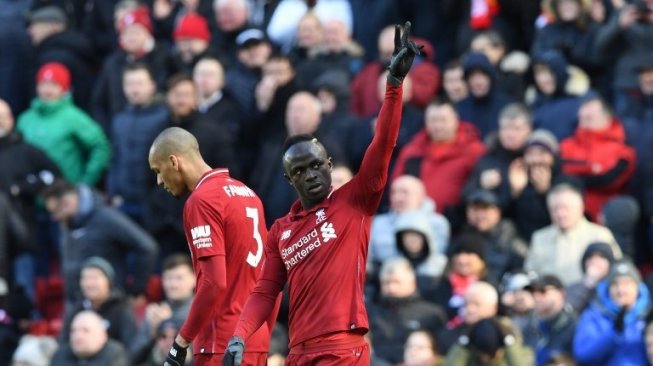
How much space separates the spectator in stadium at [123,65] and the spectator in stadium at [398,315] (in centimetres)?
507

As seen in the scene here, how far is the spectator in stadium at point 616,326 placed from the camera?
13859mm

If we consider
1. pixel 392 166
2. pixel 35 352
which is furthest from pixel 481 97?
pixel 35 352

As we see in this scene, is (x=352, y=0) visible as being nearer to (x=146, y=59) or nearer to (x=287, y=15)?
(x=287, y=15)

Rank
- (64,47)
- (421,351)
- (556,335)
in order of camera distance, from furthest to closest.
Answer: (64,47)
(421,351)
(556,335)

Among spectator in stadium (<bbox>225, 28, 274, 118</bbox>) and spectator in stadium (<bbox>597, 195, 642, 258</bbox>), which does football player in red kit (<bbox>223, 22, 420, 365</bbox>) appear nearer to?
spectator in stadium (<bbox>597, 195, 642, 258</bbox>)

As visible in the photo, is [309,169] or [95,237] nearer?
[309,169]

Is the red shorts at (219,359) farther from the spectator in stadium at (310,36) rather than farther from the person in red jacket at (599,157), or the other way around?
the spectator in stadium at (310,36)

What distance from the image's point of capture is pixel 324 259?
10.2m

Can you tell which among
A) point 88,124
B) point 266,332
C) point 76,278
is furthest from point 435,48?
point 266,332

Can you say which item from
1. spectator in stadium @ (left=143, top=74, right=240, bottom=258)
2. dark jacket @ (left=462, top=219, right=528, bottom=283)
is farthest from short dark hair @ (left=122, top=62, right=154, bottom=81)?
dark jacket @ (left=462, top=219, right=528, bottom=283)

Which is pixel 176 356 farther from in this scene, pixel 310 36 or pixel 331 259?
pixel 310 36

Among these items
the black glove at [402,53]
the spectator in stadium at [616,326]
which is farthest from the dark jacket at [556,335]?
the black glove at [402,53]

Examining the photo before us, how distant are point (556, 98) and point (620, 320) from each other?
3.59 meters

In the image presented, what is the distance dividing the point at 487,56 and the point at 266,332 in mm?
7179
